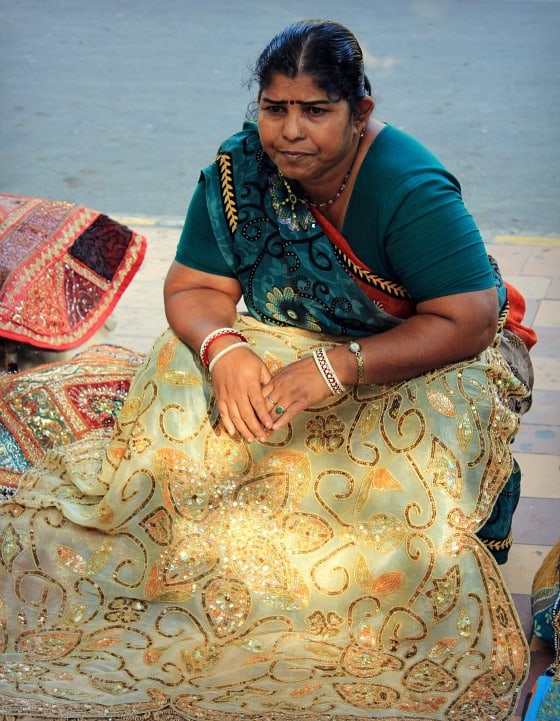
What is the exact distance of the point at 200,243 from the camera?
2.34 meters

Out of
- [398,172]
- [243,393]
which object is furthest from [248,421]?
[398,172]

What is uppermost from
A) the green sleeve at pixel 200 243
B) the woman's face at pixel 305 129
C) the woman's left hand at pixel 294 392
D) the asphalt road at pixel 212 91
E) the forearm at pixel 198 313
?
the woman's face at pixel 305 129

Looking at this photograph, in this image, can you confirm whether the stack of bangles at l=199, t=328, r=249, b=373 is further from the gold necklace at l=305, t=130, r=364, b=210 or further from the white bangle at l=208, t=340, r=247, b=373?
the gold necklace at l=305, t=130, r=364, b=210

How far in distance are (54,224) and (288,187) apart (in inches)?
47.5

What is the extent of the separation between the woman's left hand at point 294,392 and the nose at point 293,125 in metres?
0.44

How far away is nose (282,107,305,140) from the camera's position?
2021 mm

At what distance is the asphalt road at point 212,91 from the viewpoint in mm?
5492

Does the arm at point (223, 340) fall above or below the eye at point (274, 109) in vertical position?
below

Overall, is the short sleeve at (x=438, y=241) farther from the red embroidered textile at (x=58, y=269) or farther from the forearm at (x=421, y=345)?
the red embroidered textile at (x=58, y=269)

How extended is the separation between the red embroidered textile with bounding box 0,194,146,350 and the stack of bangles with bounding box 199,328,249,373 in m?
0.96

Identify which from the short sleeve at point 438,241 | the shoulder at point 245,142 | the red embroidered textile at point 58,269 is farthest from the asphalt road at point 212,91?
the short sleeve at point 438,241

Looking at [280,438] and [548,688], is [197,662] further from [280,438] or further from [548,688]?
[548,688]

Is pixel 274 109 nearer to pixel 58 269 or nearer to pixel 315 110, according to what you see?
pixel 315 110

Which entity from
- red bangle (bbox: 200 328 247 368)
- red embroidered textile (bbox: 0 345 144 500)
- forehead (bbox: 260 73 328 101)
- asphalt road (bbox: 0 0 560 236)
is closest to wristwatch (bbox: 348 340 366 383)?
red bangle (bbox: 200 328 247 368)
